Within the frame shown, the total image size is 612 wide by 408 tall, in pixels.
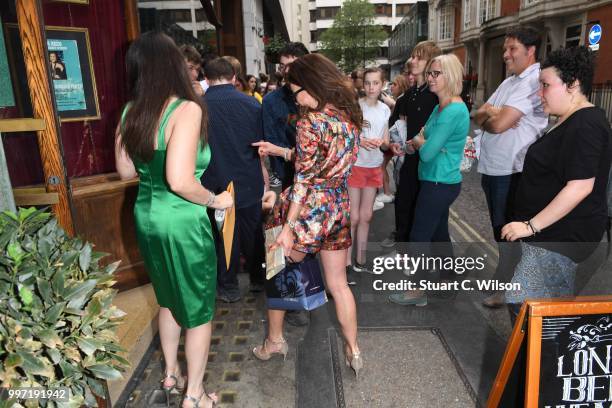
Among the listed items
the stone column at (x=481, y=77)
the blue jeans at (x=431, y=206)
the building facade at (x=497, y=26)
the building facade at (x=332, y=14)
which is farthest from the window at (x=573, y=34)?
the building facade at (x=332, y=14)

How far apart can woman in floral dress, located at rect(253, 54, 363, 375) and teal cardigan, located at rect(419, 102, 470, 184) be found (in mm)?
975

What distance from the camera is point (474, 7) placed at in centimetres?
3556

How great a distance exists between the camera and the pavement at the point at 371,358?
267 centimetres

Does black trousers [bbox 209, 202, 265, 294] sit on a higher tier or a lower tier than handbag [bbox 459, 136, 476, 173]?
lower

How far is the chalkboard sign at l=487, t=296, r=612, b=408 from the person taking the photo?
1890 millimetres

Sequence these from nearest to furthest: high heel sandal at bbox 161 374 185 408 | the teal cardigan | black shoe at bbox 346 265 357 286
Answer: high heel sandal at bbox 161 374 185 408, the teal cardigan, black shoe at bbox 346 265 357 286

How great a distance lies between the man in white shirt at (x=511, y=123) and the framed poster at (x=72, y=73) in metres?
3.42

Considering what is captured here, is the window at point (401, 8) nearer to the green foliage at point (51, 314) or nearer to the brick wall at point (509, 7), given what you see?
the brick wall at point (509, 7)

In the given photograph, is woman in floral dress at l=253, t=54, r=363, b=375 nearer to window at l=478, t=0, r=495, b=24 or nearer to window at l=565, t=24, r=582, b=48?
window at l=565, t=24, r=582, b=48

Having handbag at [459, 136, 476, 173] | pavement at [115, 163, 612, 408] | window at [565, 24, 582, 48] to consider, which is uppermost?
window at [565, 24, 582, 48]

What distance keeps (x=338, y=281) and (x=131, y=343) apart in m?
1.69

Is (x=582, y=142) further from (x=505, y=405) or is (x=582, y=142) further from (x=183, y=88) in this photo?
(x=183, y=88)

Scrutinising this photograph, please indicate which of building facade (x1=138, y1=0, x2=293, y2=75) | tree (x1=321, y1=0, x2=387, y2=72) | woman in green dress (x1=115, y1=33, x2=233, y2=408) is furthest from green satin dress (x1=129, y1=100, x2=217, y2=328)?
tree (x1=321, y1=0, x2=387, y2=72)

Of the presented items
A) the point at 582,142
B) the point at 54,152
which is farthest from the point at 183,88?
the point at 582,142
